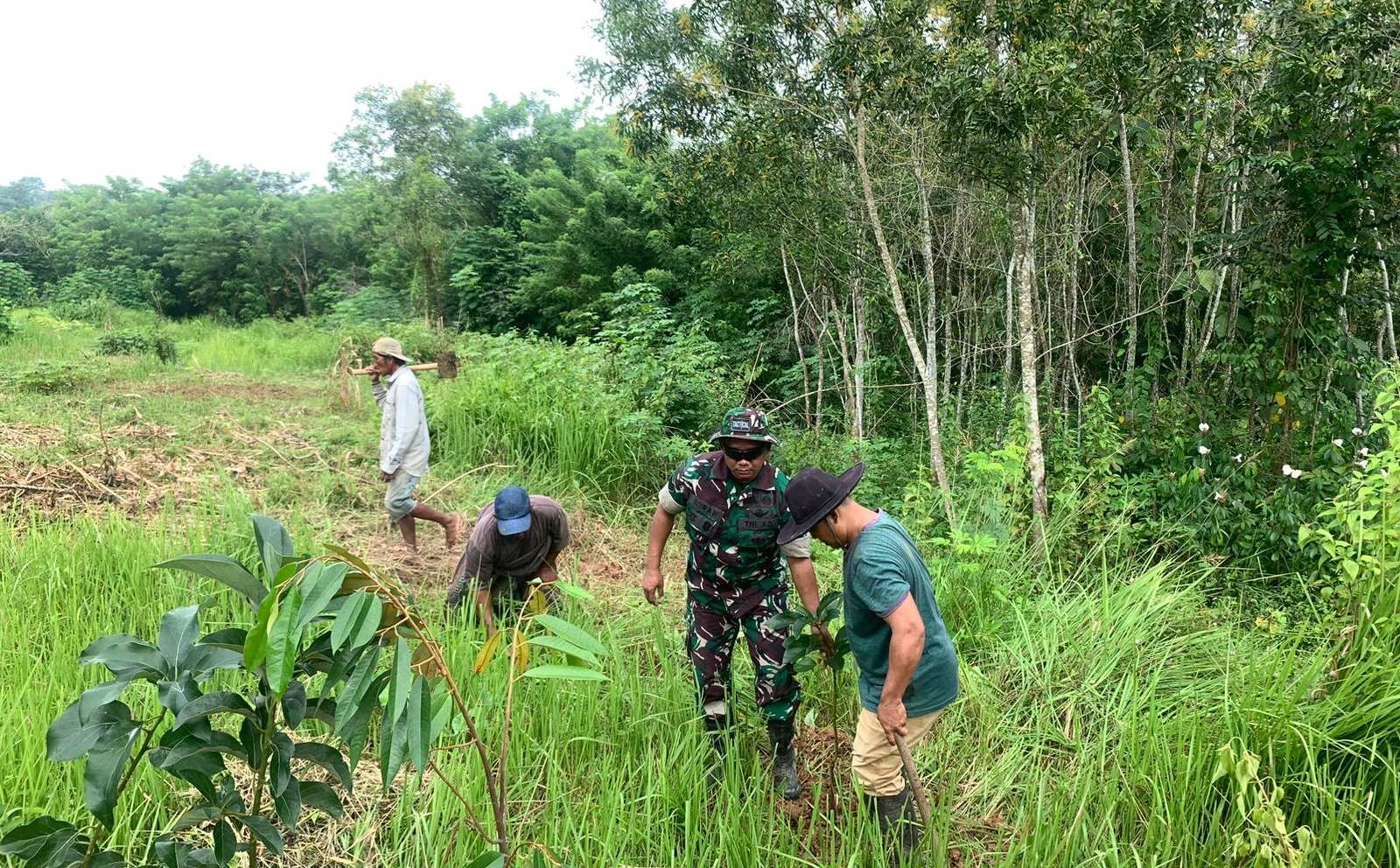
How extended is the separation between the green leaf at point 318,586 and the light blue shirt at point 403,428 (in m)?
3.87

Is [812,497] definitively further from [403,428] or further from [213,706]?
[403,428]

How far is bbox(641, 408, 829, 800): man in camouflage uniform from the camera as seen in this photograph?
9.15 ft

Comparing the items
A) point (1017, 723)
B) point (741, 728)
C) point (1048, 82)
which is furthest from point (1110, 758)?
point (1048, 82)

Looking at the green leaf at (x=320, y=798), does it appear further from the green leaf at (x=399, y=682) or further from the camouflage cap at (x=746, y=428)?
the camouflage cap at (x=746, y=428)

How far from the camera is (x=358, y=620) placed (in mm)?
1103

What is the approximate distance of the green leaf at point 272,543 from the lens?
1141 millimetres

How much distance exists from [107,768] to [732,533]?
6.69ft

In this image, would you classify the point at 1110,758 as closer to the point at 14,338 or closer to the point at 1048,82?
the point at 1048,82

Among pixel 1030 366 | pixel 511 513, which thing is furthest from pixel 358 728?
pixel 1030 366

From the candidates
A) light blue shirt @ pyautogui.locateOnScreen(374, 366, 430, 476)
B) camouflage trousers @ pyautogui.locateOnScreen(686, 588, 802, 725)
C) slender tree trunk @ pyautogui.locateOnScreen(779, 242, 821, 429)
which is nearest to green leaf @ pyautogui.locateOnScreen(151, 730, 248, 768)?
camouflage trousers @ pyautogui.locateOnScreen(686, 588, 802, 725)

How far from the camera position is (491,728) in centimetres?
270

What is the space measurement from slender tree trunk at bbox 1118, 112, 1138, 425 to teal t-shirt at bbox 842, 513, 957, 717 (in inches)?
187

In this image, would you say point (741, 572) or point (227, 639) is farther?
point (741, 572)

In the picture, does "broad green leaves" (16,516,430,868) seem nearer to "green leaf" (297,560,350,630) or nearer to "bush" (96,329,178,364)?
"green leaf" (297,560,350,630)
